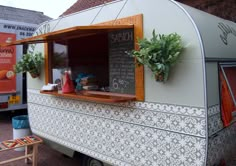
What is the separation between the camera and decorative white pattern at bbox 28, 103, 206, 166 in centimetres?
270

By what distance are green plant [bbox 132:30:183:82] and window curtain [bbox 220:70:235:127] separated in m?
0.60

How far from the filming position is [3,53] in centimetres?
698

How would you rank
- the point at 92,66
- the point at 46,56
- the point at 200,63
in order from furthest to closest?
the point at 46,56, the point at 92,66, the point at 200,63

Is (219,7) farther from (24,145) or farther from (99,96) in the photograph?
(24,145)

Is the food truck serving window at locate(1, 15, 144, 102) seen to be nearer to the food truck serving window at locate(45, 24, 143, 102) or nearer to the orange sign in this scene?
the food truck serving window at locate(45, 24, 143, 102)

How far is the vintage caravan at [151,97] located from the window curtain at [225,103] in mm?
10

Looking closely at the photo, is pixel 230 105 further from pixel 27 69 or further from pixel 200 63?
pixel 27 69

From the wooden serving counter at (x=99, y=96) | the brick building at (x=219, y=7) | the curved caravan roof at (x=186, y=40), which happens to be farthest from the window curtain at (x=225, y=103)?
the brick building at (x=219, y=7)

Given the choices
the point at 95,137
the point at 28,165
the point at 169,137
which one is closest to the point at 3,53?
the point at 28,165

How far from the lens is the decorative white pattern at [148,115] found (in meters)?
2.62

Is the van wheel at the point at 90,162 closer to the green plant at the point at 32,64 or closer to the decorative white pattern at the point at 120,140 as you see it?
the decorative white pattern at the point at 120,140

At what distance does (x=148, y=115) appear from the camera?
301cm

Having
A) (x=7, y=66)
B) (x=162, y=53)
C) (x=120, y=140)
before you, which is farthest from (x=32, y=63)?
(x=162, y=53)

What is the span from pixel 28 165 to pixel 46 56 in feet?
6.22
